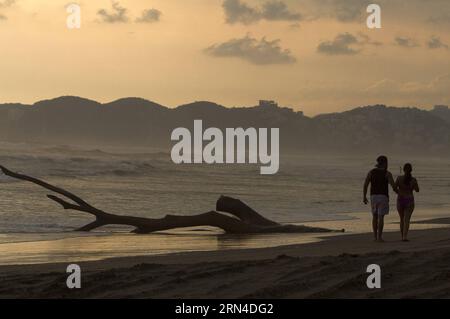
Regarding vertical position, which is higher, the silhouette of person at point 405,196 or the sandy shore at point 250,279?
the silhouette of person at point 405,196

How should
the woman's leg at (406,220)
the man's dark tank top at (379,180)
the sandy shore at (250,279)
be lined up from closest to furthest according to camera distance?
the sandy shore at (250,279), the man's dark tank top at (379,180), the woman's leg at (406,220)

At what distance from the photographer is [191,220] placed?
1686cm

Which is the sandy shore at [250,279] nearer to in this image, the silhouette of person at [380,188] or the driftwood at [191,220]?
the silhouette of person at [380,188]

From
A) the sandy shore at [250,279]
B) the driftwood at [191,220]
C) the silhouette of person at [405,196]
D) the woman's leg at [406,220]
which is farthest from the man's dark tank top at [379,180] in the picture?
the driftwood at [191,220]

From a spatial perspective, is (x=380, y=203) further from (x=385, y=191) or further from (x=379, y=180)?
(x=379, y=180)

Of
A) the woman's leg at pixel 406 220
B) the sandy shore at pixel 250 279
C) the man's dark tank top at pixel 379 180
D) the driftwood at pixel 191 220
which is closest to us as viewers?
the sandy shore at pixel 250 279

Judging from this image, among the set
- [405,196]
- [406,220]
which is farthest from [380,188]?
[406,220]

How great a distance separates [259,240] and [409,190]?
9.72ft

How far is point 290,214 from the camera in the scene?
23375mm

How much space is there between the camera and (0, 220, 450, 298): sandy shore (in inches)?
322

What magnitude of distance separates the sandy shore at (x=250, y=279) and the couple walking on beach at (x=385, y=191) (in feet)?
9.71

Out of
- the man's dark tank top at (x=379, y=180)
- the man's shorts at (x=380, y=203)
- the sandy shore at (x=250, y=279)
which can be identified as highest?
the man's dark tank top at (x=379, y=180)

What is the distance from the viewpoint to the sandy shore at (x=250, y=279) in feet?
26.8
